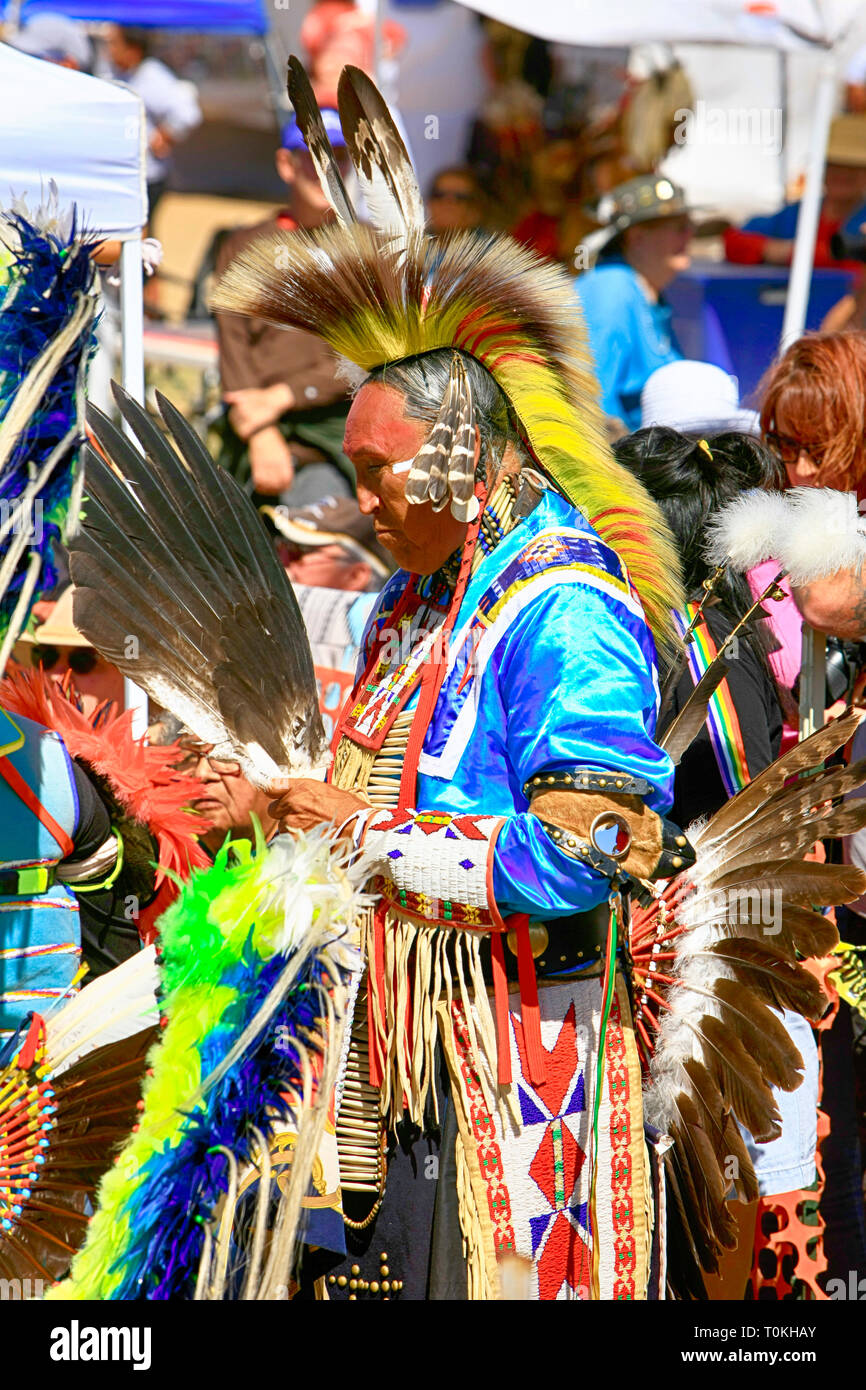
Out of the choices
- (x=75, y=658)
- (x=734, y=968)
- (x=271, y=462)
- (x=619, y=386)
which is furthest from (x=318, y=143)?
(x=619, y=386)

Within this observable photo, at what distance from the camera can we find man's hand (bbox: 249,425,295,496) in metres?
4.98

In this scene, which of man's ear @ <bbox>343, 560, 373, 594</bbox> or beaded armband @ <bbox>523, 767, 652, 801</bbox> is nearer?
beaded armband @ <bbox>523, 767, 652, 801</bbox>

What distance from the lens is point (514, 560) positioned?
86.1 inches

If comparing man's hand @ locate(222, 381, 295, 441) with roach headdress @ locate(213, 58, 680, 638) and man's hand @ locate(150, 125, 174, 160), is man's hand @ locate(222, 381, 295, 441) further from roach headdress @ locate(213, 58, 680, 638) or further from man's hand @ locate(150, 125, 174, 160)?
man's hand @ locate(150, 125, 174, 160)

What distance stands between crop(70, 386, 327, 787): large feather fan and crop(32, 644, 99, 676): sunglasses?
1.34m

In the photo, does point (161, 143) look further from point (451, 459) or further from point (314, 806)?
point (314, 806)

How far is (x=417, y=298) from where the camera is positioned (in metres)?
2.20

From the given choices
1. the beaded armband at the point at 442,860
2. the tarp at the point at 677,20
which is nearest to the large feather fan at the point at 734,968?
the beaded armband at the point at 442,860

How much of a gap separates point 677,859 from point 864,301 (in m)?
5.37

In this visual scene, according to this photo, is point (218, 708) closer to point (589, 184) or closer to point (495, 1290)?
point (495, 1290)

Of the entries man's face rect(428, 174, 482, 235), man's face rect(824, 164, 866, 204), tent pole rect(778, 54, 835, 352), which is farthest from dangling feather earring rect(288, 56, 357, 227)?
man's face rect(824, 164, 866, 204)

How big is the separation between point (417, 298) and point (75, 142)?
1453 millimetres

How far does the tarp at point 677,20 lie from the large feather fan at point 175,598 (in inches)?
129

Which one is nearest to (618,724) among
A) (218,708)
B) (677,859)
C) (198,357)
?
(677,859)
